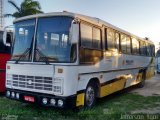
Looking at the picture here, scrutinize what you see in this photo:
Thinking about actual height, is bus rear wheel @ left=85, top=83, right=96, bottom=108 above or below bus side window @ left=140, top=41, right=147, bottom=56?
below

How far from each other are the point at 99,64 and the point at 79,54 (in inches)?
66.2

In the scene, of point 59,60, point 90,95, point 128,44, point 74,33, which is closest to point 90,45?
point 74,33

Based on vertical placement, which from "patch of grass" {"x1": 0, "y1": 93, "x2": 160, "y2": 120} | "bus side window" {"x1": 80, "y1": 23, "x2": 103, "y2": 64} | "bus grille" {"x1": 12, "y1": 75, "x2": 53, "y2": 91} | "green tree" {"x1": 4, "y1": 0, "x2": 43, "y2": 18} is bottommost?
"patch of grass" {"x1": 0, "y1": 93, "x2": 160, "y2": 120}

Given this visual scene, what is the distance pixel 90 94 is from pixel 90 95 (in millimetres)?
32

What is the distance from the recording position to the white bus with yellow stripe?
25.8 feet

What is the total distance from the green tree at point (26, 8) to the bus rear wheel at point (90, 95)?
22514 millimetres

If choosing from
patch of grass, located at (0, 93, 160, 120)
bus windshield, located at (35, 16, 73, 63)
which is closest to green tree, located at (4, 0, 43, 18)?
patch of grass, located at (0, 93, 160, 120)

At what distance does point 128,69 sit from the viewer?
43.8ft

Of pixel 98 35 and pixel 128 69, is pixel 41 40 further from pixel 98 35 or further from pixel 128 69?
pixel 128 69

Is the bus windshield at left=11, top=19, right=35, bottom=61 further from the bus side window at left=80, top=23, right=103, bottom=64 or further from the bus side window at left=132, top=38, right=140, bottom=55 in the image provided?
the bus side window at left=132, top=38, right=140, bottom=55

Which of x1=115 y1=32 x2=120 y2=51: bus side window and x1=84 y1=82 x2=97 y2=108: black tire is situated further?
x1=115 y1=32 x2=120 y2=51: bus side window

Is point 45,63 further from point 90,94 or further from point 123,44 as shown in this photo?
point 123,44

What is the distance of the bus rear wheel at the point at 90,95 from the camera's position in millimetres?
8964

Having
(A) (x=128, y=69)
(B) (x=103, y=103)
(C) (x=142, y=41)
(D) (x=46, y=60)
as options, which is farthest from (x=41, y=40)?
(C) (x=142, y=41)
